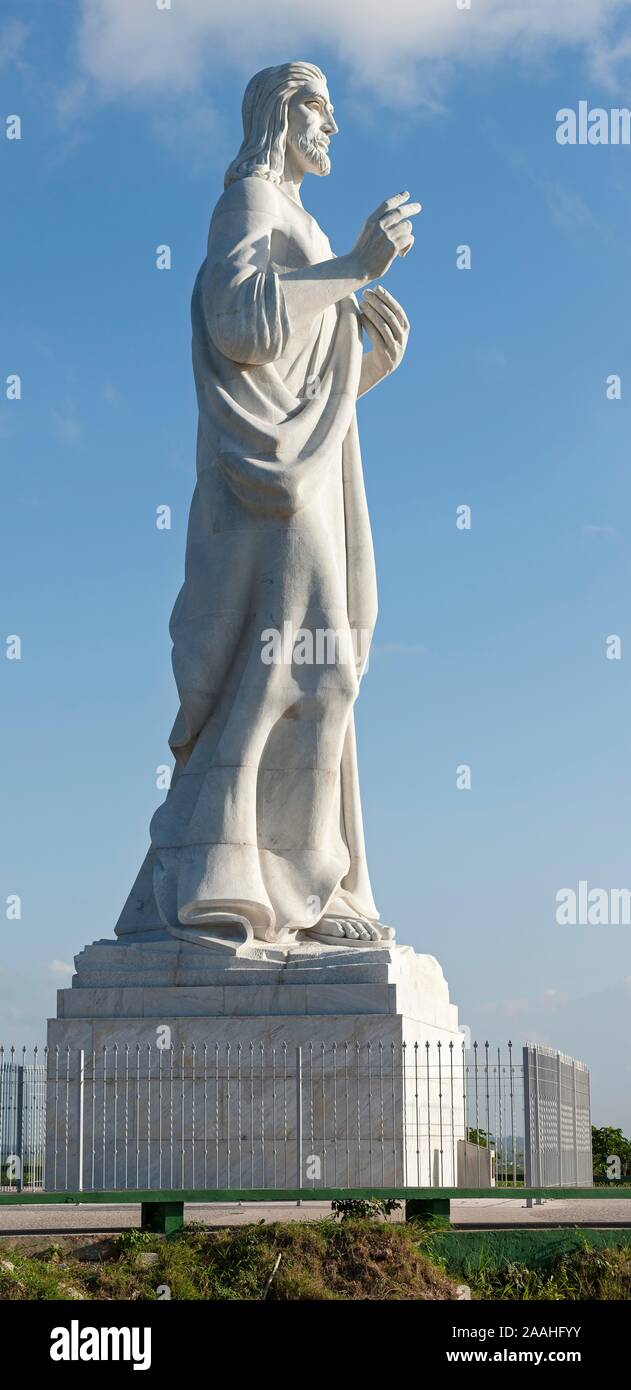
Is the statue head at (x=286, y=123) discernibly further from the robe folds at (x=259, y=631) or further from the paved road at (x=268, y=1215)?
the paved road at (x=268, y=1215)

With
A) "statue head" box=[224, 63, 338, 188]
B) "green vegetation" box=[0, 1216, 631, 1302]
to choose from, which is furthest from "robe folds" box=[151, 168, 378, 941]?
"green vegetation" box=[0, 1216, 631, 1302]

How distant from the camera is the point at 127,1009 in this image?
48.5 ft

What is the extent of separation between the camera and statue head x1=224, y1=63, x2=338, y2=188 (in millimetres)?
16219

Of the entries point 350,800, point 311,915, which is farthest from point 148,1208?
point 350,800

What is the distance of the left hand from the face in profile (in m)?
1.22

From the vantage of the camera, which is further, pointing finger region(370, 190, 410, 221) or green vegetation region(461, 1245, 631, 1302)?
pointing finger region(370, 190, 410, 221)

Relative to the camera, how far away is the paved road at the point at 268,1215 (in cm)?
1274

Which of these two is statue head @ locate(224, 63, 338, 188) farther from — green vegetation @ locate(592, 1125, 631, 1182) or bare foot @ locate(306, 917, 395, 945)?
green vegetation @ locate(592, 1125, 631, 1182)

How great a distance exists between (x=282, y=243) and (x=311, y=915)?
5.63 m

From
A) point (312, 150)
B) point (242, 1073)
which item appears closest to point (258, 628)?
point (242, 1073)

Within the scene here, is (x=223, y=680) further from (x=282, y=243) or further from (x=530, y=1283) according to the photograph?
(x=530, y=1283)

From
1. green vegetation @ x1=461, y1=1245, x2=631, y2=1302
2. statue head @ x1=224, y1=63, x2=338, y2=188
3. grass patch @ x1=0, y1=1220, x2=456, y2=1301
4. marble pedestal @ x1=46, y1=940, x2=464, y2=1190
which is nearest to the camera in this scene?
grass patch @ x1=0, y1=1220, x2=456, y2=1301

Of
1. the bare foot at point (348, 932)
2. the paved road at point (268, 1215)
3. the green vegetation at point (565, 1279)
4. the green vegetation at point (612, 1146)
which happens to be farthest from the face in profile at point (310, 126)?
the green vegetation at point (612, 1146)

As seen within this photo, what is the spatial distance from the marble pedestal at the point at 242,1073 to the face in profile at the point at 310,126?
6765mm
